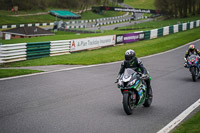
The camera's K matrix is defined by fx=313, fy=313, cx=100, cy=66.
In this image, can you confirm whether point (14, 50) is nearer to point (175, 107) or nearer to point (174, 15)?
point (175, 107)

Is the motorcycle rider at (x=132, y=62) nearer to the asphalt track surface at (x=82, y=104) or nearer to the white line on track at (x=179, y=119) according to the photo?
the asphalt track surface at (x=82, y=104)

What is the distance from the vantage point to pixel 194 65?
46.9 ft

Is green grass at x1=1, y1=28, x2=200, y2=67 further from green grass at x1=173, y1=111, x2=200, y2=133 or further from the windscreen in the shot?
green grass at x1=173, y1=111, x2=200, y2=133

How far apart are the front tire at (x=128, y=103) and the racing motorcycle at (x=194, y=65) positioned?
666cm

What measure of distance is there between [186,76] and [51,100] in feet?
27.5

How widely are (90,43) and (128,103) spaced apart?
799 inches

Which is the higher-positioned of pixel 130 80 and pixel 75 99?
pixel 130 80

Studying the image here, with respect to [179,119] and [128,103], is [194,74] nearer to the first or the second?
[179,119]

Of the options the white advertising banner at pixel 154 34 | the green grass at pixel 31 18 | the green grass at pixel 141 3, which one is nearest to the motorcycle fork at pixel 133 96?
the white advertising banner at pixel 154 34

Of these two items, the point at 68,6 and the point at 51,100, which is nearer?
the point at 51,100

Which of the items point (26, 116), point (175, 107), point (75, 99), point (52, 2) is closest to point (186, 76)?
point (175, 107)

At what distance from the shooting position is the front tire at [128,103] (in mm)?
8164

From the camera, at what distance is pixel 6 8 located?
7775 cm

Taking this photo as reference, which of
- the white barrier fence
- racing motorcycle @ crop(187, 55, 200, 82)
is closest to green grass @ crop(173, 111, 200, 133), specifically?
racing motorcycle @ crop(187, 55, 200, 82)
